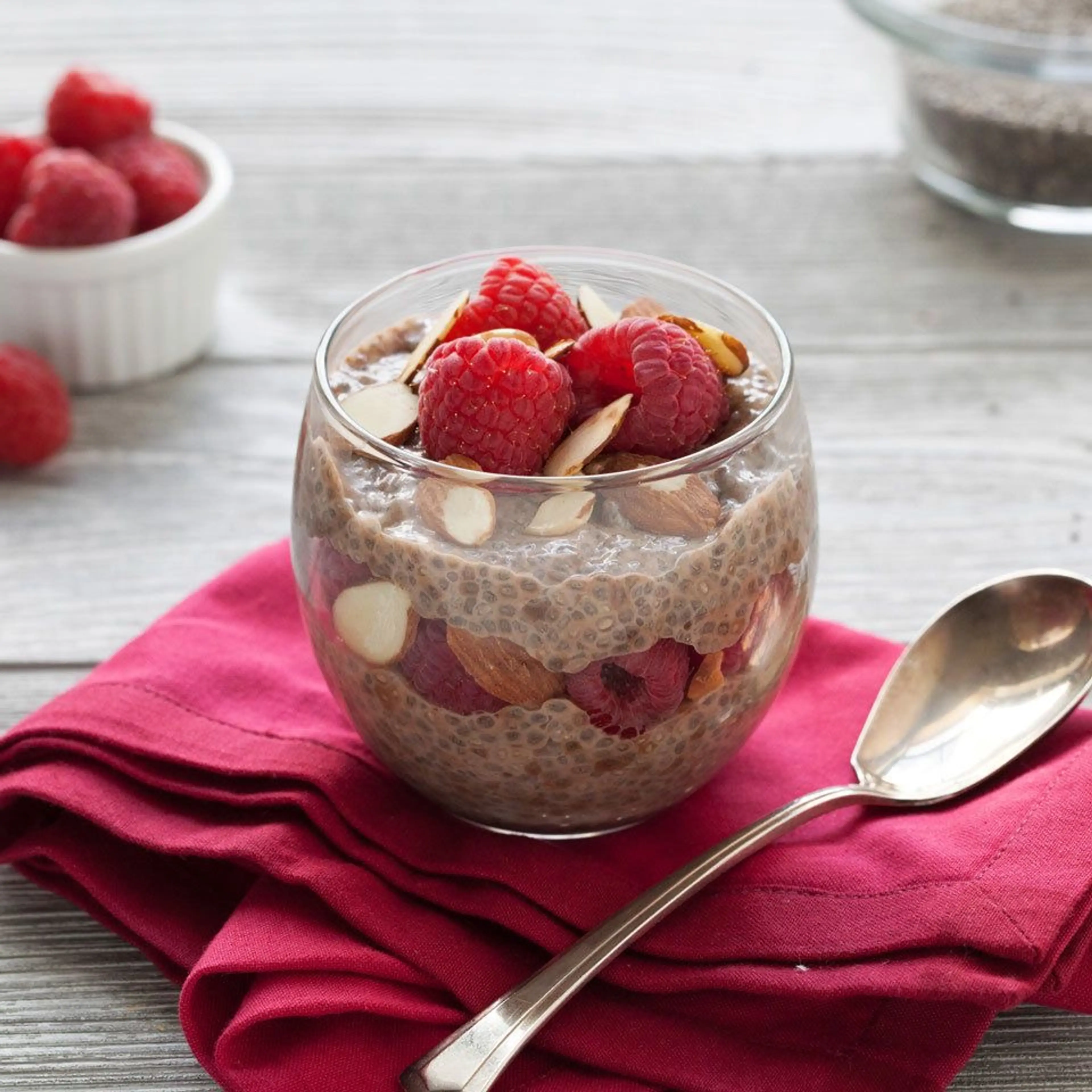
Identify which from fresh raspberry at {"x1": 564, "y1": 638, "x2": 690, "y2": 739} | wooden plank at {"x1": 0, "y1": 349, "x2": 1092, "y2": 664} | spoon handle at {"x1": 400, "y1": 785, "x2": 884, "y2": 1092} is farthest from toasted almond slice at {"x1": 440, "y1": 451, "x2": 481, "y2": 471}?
wooden plank at {"x1": 0, "y1": 349, "x2": 1092, "y2": 664}

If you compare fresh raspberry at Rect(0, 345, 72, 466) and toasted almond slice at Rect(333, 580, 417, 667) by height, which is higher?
toasted almond slice at Rect(333, 580, 417, 667)

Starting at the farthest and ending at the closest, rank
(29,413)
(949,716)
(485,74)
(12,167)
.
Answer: (485,74), (12,167), (29,413), (949,716)

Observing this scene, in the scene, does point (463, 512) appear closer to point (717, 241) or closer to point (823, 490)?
point (823, 490)

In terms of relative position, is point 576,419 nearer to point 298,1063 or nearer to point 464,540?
point 464,540

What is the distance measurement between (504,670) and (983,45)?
104 cm

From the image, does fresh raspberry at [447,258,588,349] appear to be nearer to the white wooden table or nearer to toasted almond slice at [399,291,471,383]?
toasted almond slice at [399,291,471,383]

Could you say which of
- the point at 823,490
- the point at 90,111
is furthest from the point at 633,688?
the point at 90,111

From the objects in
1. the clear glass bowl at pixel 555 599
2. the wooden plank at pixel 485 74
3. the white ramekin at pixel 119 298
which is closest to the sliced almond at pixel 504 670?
the clear glass bowl at pixel 555 599

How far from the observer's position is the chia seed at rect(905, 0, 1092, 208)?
5.19 feet

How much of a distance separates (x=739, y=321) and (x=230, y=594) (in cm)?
39

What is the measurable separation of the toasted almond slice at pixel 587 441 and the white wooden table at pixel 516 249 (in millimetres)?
344

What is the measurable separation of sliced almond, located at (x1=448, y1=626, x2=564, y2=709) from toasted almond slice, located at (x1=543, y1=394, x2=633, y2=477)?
0.09 m

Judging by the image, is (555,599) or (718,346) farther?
(718,346)

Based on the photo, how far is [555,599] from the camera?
28.7 inches
